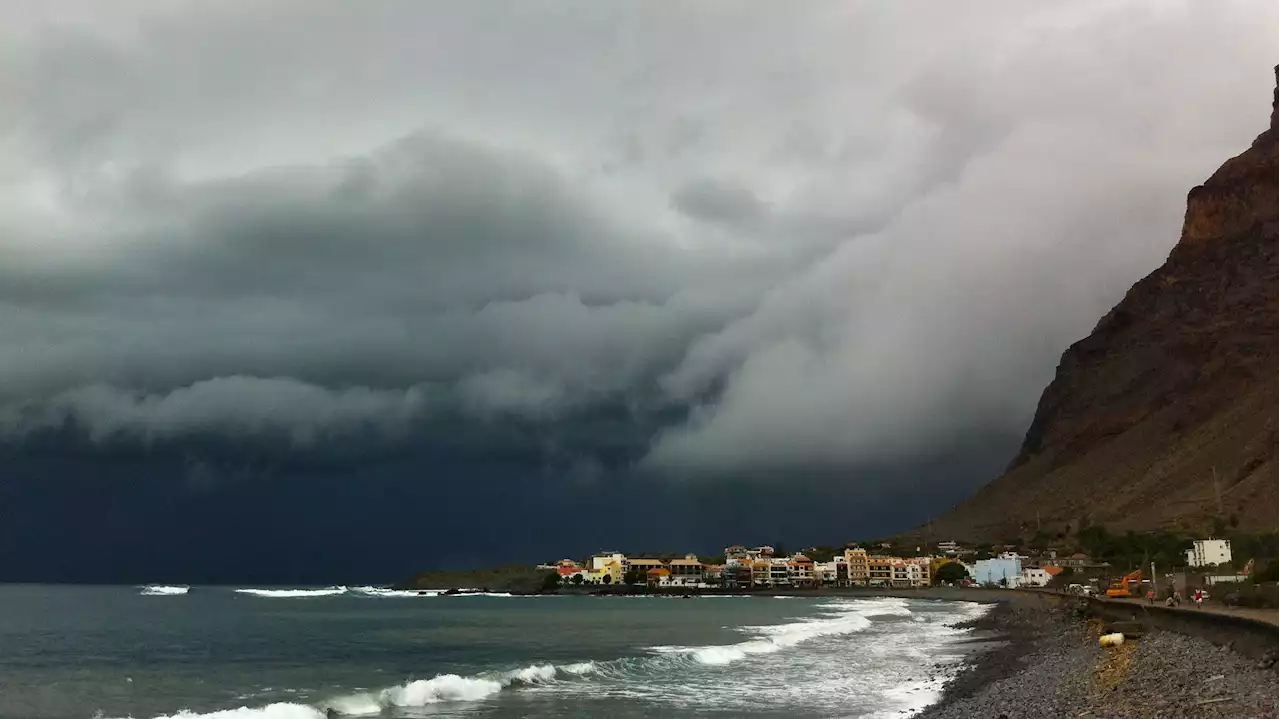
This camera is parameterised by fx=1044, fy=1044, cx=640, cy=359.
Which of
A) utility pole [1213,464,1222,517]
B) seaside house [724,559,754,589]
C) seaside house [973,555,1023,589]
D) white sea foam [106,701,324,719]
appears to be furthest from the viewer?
seaside house [724,559,754,589]

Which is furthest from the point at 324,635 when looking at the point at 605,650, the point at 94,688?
the point at 94,688

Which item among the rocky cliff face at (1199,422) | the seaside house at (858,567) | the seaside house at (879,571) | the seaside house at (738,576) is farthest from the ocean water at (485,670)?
the seaside house at (738,576)

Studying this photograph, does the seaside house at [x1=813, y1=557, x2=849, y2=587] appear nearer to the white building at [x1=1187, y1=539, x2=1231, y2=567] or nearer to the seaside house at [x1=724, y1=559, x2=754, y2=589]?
the seaside house at [x1=724, y1=559, x2=754, y2=589]

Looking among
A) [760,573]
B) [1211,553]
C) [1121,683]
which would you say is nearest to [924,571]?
[760,573]

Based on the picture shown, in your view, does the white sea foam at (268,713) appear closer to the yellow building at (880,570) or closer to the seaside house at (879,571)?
the seaside house at (879,571)

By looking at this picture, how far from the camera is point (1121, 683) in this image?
2753 cm

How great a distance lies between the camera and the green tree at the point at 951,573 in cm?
15925

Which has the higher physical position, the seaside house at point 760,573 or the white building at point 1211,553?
the white building at point 1211,553

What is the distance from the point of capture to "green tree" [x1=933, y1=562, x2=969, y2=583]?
522 ft

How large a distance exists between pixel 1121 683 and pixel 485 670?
82.9 ft

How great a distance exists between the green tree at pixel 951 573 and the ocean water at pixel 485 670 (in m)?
86.6

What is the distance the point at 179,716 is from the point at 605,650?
1047 inches

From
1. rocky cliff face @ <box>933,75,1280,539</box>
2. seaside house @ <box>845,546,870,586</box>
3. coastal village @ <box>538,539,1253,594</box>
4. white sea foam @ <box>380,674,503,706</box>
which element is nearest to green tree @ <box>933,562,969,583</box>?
coastal village @ <box>538,539,1253,594</box>

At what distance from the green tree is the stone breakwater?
119 metres
